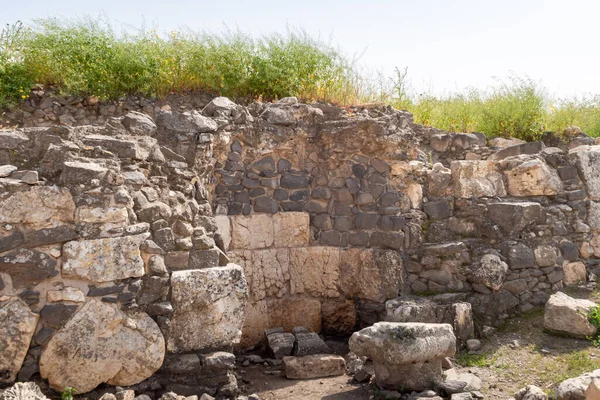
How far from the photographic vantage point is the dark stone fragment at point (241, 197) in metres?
6.02

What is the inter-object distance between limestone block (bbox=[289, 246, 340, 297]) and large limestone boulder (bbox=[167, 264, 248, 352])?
1.92 m

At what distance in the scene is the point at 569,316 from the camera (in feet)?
17.8

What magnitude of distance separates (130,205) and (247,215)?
7.03 ft

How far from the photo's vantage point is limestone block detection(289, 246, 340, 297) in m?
6.34

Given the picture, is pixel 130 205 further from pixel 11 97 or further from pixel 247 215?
pixel 11 97

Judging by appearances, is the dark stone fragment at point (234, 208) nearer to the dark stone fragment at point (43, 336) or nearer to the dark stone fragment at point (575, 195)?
the dark stone fragment at point (43, 336)

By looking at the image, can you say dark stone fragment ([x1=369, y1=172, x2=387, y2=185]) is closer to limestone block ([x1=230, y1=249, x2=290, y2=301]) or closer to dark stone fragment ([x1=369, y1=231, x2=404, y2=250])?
dark stone fragment ([x1=369, y1=231, x2=404, y2=250])

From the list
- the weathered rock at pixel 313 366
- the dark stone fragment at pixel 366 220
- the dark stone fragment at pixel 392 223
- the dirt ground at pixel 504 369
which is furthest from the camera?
the dark stone fragment at pixel 366 220

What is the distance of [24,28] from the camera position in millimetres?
8234

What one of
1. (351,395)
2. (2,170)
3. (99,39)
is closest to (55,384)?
(2,170)

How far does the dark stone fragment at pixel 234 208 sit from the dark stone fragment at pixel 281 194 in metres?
0.47

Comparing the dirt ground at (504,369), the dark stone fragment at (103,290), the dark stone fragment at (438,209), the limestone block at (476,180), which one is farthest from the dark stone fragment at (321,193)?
the dark stone fragment at (103,290)

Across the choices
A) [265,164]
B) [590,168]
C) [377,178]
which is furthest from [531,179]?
[265,164]

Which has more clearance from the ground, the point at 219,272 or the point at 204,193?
the point at 204,193
